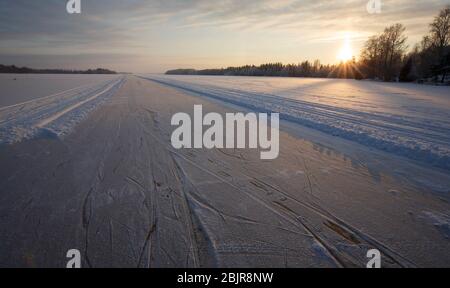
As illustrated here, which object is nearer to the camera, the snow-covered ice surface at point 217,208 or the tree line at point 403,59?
the snow-covered ice surface at point 217,208

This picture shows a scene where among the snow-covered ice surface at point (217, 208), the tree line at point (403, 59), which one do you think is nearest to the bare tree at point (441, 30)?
the tree line at point (403, 59)

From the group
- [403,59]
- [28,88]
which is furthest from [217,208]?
[403,59]

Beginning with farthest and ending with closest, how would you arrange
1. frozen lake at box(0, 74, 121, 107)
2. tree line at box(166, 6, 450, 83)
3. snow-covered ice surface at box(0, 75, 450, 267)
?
tree line at box(166, 6, 450, 83) → frozen lake at box(0, 74, 121, 107) → snow-covered ice surface at box(0, 75, 450, 267)

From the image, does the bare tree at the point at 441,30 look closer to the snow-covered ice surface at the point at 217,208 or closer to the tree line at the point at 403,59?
the tree line at the point at 403,59

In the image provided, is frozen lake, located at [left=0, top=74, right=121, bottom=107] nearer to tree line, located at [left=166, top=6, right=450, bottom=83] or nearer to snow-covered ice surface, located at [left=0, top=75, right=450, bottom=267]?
snow-covered ice surface, located at [left=0, top=75, right=450, bottom=267]

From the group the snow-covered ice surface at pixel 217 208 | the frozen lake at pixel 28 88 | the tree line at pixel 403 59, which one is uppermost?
the tree line at pixel 403 59

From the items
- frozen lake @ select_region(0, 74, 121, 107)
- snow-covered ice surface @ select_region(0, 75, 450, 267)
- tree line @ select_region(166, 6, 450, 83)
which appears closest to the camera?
snow-covered ice surface @ select_region(0, 75, 450, 267)

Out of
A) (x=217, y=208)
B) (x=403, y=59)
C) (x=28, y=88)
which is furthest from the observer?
(x=403, y=59)

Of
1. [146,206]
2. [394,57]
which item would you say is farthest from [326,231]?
[394,57]

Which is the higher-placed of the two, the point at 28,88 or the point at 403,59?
the point at 403,59

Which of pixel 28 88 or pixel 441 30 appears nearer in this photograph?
pixel 28 88

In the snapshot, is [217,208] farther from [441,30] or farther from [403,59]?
[403,59]

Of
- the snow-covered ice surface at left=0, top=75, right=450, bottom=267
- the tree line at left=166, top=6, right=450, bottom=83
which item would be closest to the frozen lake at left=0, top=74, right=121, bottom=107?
the snow-covered ice surface at left=0, top=75, right=450, bottom=267

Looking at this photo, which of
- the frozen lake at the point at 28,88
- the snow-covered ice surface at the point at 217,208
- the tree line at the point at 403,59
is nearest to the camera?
the snow-covered ice surface at the point at 217,208
